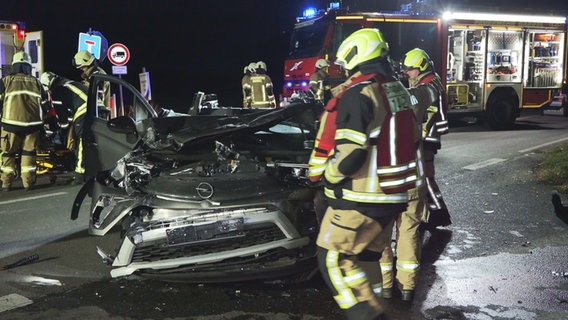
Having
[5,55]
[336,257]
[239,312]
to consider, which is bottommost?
[239,312]

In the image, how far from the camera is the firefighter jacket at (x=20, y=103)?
7.80 metres

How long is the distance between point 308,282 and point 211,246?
1.01 meters

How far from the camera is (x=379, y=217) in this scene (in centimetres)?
316

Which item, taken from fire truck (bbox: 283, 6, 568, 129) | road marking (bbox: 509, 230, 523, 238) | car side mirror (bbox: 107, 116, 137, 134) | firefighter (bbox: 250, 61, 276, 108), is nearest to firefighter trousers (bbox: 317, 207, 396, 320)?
car side mirror (bbox: 107, 116, 137, 134)

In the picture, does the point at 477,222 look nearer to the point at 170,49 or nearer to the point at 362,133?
the point at 362,133

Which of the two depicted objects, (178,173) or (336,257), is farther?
(178,173)

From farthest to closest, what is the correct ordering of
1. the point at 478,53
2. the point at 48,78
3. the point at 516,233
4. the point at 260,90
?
1. the point at 478,53
2. the point at 260,90
3. the point at 48,78
4. the point at 516,233

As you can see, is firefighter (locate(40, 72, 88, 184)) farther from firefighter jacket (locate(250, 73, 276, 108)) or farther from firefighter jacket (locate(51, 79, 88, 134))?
firefighter jacket (locate(250, 73, 276, 108))

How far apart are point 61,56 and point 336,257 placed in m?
42.4

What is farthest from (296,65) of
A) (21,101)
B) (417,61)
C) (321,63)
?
(417,61)

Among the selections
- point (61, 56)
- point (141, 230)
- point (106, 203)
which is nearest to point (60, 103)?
point (106, 203)

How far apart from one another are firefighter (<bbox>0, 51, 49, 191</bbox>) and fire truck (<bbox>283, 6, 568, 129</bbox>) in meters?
7.52

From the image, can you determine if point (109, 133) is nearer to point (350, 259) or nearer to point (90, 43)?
point (350, 259)

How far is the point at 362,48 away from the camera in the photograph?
3.23m
